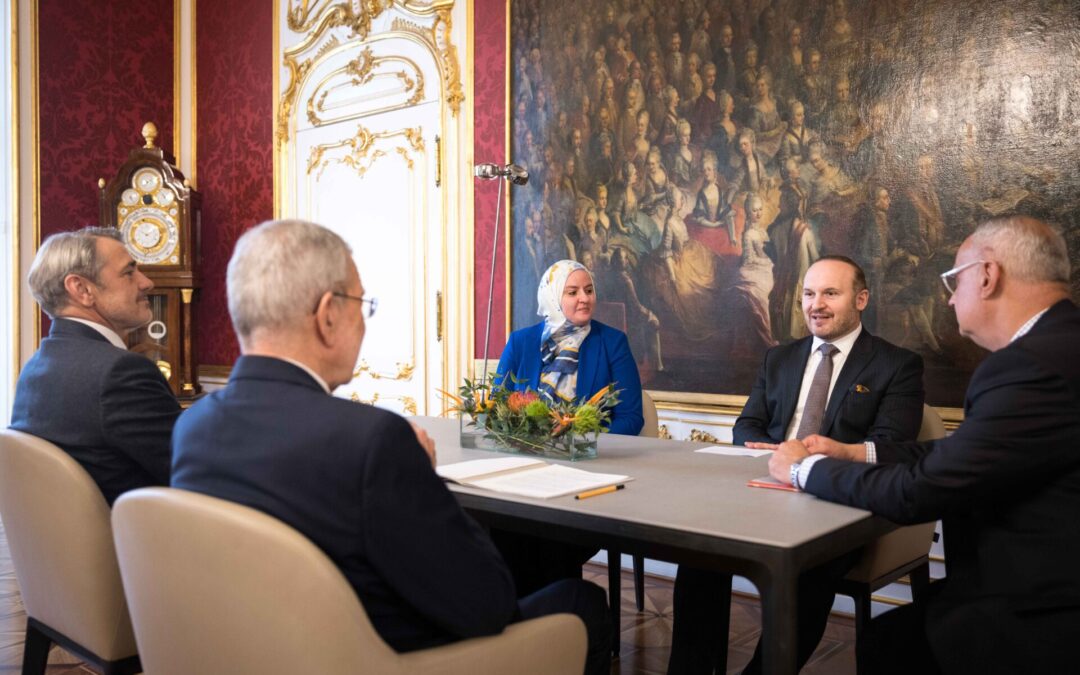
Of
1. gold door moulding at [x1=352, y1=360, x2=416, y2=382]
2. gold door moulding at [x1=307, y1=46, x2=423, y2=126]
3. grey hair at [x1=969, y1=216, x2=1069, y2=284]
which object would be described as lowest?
gold door moulding at [x1=352, y1=360, x2=416, y2=382]

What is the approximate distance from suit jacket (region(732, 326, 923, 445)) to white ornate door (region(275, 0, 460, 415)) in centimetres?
268

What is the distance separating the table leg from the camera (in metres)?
1.63

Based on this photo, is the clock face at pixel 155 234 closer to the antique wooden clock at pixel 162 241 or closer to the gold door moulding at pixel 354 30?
the antique wooden clock at pixel 162 241

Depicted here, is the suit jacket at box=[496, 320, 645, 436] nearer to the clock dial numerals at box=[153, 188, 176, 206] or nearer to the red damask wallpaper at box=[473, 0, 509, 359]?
the red damask wallpaper at box=[473, 0, 509, 359]

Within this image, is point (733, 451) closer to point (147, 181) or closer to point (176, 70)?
point (147, 181)

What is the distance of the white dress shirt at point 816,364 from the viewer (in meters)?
3.23

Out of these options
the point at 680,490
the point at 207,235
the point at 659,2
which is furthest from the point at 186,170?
the point at 680,490

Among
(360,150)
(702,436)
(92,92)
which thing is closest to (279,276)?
(702,436)

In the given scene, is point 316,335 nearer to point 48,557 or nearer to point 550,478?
point 550,478

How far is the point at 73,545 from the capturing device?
207cm

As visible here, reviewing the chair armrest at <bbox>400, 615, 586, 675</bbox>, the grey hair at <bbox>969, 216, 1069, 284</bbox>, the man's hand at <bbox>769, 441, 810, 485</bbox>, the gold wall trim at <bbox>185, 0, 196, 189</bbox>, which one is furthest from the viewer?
the gold wall trim at <bbox>185, 0, 196, 189</bbox>

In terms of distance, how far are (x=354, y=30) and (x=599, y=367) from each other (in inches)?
140

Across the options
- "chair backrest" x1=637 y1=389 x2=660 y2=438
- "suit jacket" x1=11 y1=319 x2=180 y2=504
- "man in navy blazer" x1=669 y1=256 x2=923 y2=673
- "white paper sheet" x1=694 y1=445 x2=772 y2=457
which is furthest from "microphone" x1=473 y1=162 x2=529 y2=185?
"suit jacket" x1=11 y1=319 x2=180 y2=504

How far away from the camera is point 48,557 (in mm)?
2129
